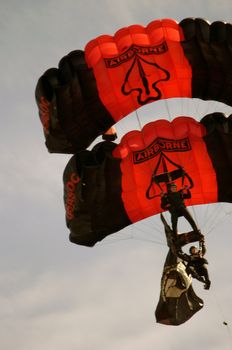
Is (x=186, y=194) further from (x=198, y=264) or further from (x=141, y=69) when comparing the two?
(x=141, y=69)

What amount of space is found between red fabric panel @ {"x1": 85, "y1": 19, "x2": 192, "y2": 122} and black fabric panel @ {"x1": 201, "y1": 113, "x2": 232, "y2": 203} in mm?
1361

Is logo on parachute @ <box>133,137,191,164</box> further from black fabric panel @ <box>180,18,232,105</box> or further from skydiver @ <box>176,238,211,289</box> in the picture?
skydiver @ <box>176,238,211,289</box>

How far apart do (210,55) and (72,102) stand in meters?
3.44

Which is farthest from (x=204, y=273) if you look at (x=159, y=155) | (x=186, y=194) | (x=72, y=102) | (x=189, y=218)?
(x=72, y=102)

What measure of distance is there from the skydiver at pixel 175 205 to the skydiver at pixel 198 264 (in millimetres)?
498

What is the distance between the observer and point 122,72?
15492mm

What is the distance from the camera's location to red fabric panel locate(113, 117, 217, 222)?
15547 millimetres

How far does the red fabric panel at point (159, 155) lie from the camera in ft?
51.0

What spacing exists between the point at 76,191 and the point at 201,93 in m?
4.06

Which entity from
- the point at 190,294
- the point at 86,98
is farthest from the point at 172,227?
the point at 86,98

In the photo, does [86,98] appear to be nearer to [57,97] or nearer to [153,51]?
[57,97]

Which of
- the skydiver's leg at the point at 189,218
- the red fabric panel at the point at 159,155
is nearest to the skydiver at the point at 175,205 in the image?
the skydiver's leg at the point at 189,218

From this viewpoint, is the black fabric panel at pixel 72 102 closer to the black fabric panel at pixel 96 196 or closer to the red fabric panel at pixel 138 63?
the red fabric panel at pixel 138 63

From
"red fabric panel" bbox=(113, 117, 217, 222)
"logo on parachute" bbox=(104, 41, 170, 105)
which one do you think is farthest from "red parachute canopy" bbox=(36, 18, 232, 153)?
"red fabric panel" bbox=(113, 117, 217, 222)
